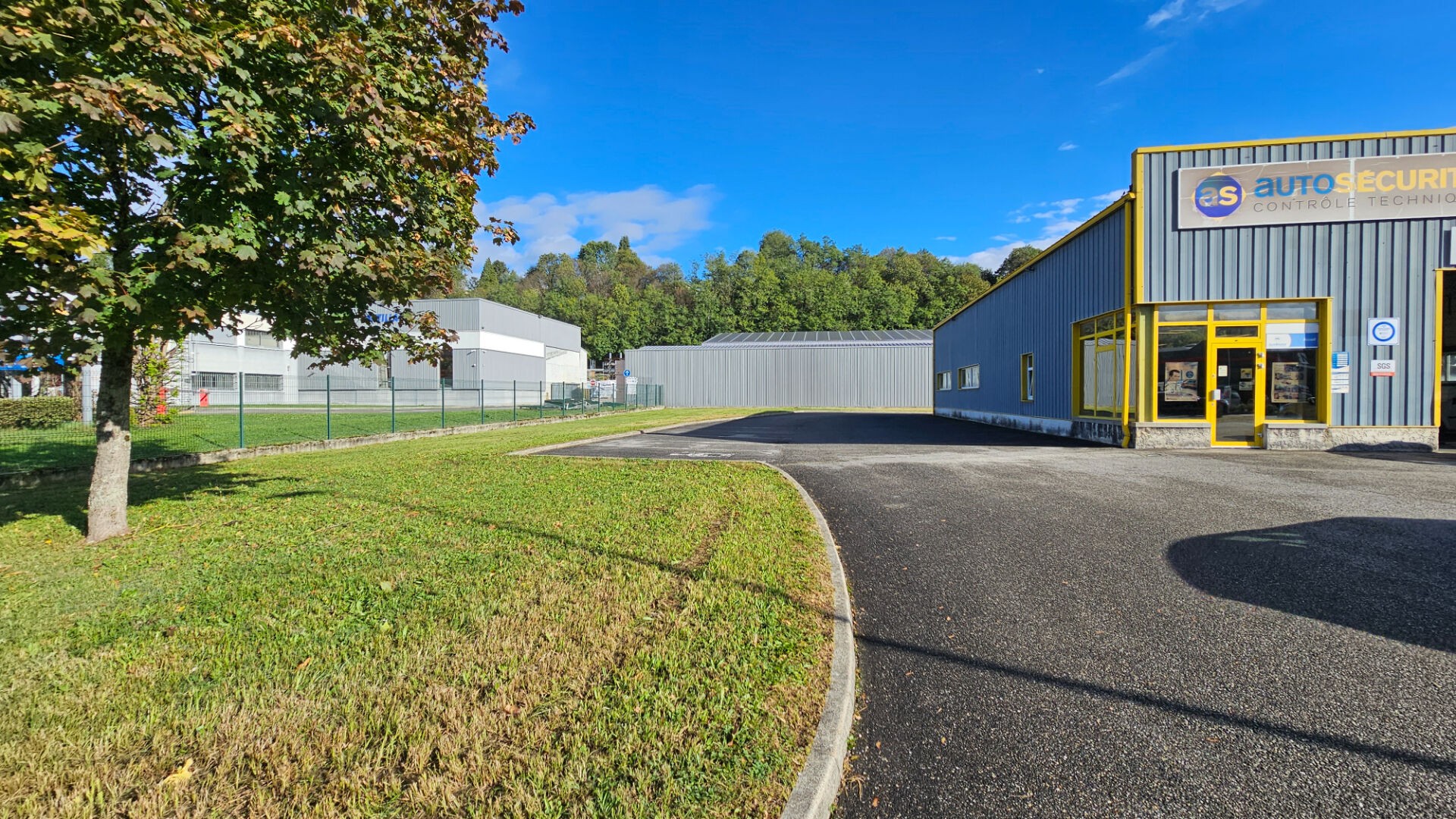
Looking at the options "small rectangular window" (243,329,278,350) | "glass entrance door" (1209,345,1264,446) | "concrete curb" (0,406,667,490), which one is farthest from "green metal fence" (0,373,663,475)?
"glass entrance door" (1209,345,1264,446)

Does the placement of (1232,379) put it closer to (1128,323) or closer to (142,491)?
(1128,323)

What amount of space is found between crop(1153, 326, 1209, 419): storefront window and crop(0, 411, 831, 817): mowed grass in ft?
34.1

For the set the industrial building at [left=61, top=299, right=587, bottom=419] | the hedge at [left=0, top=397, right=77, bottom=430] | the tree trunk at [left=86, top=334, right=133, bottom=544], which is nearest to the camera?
the tree trunk at [left=86, top=334, right=133, bottom=544]

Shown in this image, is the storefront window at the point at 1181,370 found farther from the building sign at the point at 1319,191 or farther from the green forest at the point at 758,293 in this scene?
the green forest at the point at 758,293

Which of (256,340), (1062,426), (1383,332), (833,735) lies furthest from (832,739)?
(256,340)

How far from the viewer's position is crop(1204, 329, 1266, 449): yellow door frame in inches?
493

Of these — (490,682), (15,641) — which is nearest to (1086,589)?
(490,682)

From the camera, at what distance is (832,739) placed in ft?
8.45

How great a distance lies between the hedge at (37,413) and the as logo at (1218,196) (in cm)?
2461

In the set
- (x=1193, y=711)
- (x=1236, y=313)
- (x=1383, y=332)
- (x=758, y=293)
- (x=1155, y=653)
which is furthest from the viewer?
(x=758, y=293)

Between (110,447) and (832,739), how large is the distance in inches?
264

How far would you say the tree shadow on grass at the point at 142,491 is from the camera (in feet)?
22.3

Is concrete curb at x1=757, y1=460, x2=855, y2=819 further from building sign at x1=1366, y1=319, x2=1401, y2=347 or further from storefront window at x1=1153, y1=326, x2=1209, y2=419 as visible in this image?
building sign at x1=1366, y1=319, x2=1401, y2=347

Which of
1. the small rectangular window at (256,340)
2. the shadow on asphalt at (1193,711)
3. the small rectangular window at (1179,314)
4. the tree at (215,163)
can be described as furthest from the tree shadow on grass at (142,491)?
the small rectangular window at (256,340)
